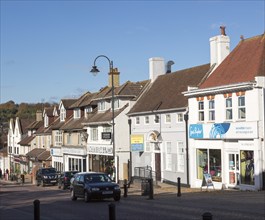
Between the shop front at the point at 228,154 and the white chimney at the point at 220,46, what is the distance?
19.1 feet

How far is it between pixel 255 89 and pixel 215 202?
918 centimetres

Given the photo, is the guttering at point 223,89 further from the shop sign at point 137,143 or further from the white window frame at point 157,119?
the shop sign at point 137,143

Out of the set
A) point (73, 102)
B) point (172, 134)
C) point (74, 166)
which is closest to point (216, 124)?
point (172, 134)

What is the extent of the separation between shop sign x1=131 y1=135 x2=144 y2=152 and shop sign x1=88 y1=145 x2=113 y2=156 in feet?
9.71

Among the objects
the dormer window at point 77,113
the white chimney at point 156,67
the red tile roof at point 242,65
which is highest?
the white chimney at point 156,67

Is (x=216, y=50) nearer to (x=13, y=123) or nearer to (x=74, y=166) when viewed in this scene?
(x=74, y=166)

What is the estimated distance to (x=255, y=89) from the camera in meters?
31.0

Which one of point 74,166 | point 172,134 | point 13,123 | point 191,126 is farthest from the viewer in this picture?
point 13,123

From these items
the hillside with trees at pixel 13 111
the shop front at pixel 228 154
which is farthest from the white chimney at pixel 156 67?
the hillside with trees at pixel 13 111

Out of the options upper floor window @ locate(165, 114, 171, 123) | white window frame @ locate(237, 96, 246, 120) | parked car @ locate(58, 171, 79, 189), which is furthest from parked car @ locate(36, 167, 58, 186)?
white window frame @ locate(237, 96, 246, 120)

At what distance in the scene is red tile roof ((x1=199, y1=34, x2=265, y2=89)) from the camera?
108 ft

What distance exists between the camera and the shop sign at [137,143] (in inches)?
1778

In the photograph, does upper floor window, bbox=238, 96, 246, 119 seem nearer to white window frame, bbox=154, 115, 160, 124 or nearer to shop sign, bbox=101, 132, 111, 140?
white window frame, bbox=154, 115, 160, 124

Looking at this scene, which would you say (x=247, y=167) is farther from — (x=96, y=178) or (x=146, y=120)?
(x=146, y=120)
